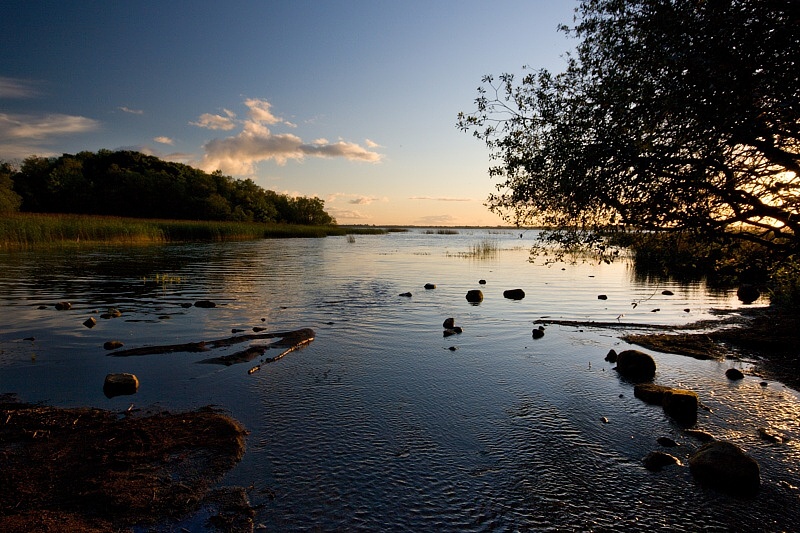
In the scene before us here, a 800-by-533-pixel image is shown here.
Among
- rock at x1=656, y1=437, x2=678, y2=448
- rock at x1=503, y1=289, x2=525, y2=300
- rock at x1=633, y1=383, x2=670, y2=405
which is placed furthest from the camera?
rock at x1=503, y1=289, x2=525, y2=300

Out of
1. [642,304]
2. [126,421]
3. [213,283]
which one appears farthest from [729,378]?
[213,283]

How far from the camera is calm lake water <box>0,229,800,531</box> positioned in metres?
5.14

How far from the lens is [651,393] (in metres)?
8.60

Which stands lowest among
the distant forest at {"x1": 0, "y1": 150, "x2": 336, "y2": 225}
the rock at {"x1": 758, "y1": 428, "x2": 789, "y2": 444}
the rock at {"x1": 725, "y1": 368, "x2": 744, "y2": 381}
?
the rock at {"x1": 758, "y1": 428, "x2": 789, "y2": 444}

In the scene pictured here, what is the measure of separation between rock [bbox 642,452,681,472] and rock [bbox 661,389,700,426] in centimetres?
173

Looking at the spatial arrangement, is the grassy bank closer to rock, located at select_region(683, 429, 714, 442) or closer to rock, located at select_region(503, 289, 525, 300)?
rock, located at select_region(503, 289, 525, 300)

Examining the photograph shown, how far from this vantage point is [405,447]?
21.3 feet

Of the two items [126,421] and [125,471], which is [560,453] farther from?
[126,421]

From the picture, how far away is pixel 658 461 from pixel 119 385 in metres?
9.58

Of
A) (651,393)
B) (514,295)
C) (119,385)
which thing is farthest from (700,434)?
(514,295)

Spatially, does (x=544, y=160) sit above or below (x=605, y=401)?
above

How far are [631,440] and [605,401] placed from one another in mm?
1707

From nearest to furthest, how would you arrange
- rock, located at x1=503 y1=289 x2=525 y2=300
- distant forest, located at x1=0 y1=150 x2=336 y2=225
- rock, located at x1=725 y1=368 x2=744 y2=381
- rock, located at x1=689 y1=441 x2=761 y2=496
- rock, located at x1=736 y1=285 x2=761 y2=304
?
rock, located at x1=689 y1=441 x2=761 y2=496 → rock, located at x1=725 y1=368 x2=744 y2=381 → rock, located at x1=503 y1=289 x2=525 y2=300 → rock, located at x1=736 y1=285 x2=761 y2=304 → distant forest, located at x1=0 y1=150 x2=336 y2=225

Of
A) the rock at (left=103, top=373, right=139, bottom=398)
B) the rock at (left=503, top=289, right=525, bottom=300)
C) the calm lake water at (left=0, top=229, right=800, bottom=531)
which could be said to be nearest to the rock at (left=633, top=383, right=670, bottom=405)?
the calm lake water at (left=0, top=229, right=800, bottom=531)
